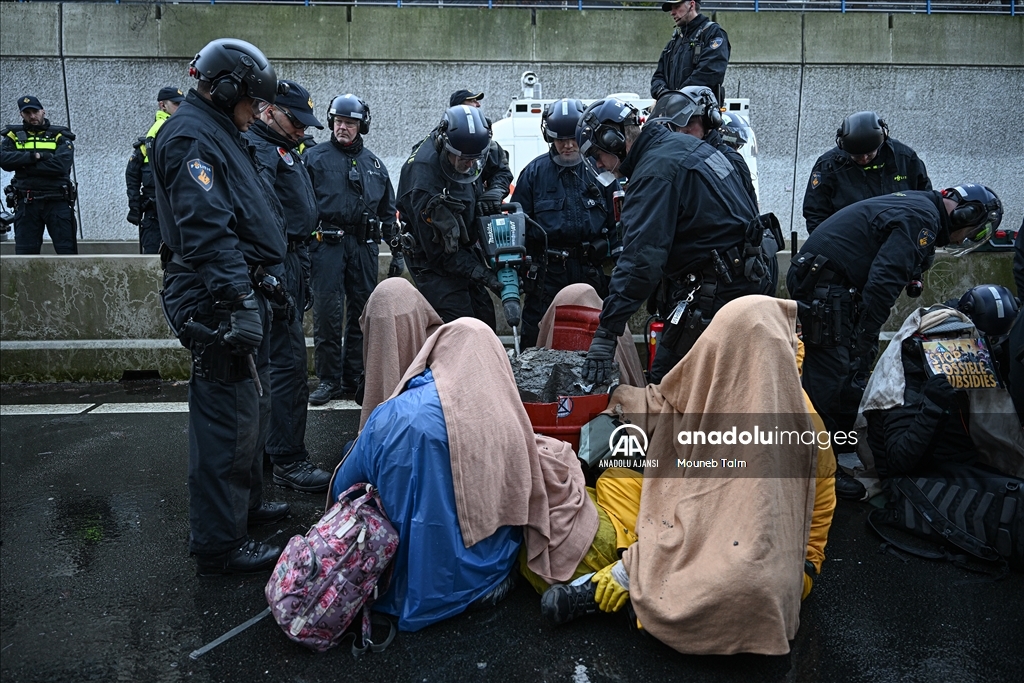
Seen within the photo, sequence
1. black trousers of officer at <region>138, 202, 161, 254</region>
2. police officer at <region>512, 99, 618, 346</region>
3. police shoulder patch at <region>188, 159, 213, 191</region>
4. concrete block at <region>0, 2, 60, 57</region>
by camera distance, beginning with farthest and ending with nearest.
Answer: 1. concrete block at <region>0, 2, 60, 57</region>
2. black trousers of officer at <region>138, 202, 161, 254</region>
3. police officer at <region>512, 99, 618, 346</region>
4. police shoulder patch at <region>188, 159, 213, 191</region>

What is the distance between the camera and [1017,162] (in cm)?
1398

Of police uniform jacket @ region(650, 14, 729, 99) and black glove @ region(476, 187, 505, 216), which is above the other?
police uniform jacket @ region(650, 14, 729, 99)

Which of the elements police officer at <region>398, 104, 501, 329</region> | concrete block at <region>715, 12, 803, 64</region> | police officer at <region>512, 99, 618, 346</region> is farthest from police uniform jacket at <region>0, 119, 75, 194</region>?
concrete block at <region>715, 12, 803, 64</region>

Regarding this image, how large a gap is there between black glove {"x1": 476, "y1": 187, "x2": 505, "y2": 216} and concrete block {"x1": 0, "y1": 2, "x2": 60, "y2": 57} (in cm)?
1144

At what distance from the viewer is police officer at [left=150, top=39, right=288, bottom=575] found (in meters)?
3.25

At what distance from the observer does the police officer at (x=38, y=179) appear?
9172 mm

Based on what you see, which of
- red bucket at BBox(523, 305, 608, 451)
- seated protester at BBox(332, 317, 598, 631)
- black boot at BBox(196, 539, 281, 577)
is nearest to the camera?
seated protester at BBox(332, 317, 598, 631)

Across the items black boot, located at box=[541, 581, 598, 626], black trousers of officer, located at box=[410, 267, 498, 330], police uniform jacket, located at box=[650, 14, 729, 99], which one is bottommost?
black boot, located at box=[541, 581, 598, 626]

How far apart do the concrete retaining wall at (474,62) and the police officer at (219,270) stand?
33.6 feet

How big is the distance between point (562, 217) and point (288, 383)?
2.24m

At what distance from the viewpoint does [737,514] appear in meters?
2.77

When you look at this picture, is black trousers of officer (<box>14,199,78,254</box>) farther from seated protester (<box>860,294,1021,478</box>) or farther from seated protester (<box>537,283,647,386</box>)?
seated protester (<box>860,294,1021,478</box>)

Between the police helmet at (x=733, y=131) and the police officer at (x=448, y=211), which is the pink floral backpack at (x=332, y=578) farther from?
the police helmet at (x=733, y=131)

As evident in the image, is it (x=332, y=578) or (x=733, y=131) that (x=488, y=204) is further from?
(x=733, y=131)
